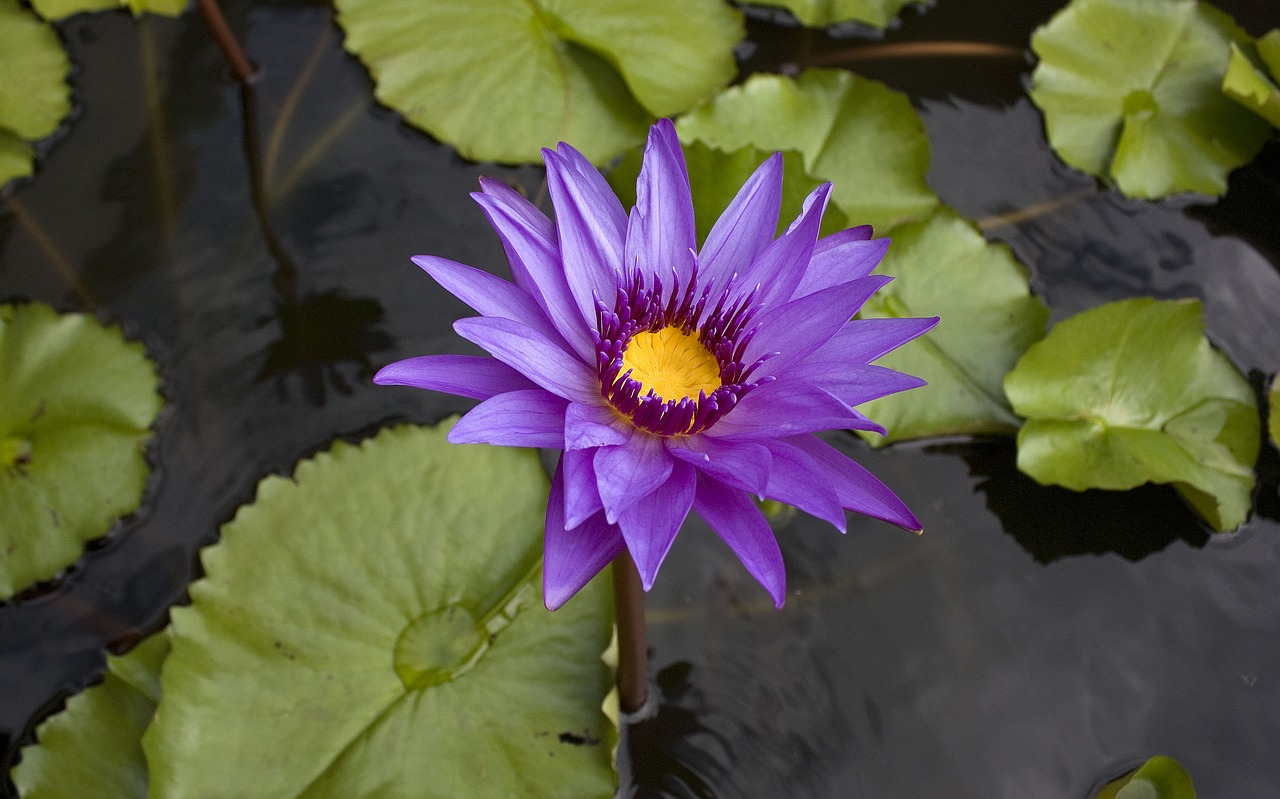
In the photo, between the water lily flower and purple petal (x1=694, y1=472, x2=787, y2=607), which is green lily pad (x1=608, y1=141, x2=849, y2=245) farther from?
purple petal (x1=694, y1=472, x2=787, y2=607)

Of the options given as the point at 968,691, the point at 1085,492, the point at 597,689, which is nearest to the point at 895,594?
the point at 968,691

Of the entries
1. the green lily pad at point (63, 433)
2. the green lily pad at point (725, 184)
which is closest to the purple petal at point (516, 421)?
the green lily pad at point (725, 184)

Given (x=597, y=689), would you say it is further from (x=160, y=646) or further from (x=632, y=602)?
(x=160, y=646)

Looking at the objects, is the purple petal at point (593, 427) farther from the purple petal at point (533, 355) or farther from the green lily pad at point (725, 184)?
the green lily pad at point (725, 184)

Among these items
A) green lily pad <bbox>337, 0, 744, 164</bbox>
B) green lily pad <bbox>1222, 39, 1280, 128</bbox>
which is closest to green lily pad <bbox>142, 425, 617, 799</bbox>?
green lily pad <bbox>337, 0, 744, 164</bbox>

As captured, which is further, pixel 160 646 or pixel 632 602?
pixel 160 646

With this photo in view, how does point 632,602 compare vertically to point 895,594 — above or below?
above

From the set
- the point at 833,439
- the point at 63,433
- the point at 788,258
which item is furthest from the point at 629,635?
the point at 63,433
